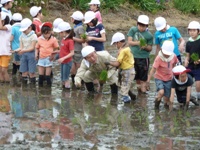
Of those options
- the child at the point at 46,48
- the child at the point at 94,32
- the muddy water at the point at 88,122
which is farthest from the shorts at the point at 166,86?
Result: the child at the point at 46,48

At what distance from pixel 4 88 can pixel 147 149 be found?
16.9ft

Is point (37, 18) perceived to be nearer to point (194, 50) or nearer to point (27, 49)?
point (27, 49)

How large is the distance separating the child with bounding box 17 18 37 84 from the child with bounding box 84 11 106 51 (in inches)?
45.0

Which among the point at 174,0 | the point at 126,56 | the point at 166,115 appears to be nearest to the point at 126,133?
the point at 166,115

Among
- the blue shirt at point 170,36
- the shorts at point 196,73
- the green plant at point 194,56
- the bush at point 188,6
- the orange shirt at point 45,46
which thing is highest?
the blue shirt at point 170,36

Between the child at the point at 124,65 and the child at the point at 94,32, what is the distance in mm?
1281

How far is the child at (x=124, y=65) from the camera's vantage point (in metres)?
11.8

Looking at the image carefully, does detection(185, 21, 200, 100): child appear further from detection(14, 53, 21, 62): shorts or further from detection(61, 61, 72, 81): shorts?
detection(14, 53, 21, 62): shorts

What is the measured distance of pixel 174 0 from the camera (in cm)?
3017

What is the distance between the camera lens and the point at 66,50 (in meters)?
13.0

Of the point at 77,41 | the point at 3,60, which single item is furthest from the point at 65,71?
the point at 3,60

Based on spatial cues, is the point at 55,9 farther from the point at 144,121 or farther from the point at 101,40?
the point at 144,121

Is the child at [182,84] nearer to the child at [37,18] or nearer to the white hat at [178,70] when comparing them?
the white hat at [178,70]

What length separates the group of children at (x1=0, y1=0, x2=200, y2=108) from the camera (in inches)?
455
